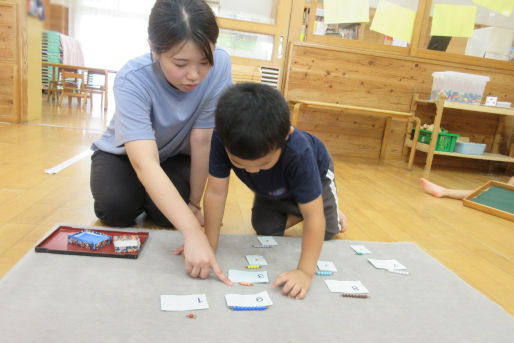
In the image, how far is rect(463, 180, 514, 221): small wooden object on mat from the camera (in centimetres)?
174

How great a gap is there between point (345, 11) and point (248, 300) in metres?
2.74

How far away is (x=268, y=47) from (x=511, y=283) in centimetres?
248

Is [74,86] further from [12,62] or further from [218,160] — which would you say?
[218,160]

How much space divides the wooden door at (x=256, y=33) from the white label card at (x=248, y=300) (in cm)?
232

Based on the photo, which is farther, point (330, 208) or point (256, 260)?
point (330, 208)

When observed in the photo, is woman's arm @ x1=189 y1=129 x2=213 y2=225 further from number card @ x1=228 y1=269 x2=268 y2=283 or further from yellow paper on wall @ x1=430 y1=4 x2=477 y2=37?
yellow paper on wall @ x1=430 y1=4 x2=477 y2=37

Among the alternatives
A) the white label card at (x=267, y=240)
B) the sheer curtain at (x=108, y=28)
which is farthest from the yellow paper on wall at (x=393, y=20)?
the sheer curtain at (x=108, y=28)

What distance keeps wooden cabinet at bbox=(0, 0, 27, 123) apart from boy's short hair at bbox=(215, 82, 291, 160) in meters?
2.78

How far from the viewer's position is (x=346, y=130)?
3125mm

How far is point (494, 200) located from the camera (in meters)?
1.84

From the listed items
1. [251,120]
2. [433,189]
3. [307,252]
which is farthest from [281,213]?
[433,189]

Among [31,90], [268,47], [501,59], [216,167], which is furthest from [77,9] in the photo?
[216,167]

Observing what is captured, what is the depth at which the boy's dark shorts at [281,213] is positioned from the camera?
1.21 metres

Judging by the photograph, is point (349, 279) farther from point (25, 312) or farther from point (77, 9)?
point (77, 9)
